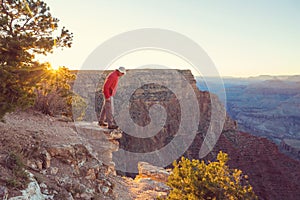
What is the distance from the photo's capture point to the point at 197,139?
4009 centimetres

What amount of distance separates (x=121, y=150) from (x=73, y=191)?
29.3 metres

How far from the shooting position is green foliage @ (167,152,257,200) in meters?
6.35

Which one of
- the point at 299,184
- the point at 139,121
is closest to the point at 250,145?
the point at 299,184

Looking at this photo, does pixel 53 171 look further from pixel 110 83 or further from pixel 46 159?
pixel 110 83

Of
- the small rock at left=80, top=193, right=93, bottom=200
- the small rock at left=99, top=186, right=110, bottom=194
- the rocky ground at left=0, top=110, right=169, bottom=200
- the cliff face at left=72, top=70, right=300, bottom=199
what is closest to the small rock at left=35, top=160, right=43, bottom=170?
the rocky ground at left=0, top=110, right=169, bottom=200

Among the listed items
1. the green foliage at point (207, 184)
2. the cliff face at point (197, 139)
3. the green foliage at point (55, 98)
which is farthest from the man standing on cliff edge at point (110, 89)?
the cliff face at point (197, 139)

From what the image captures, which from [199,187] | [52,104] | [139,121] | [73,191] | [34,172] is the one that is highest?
[52,104]

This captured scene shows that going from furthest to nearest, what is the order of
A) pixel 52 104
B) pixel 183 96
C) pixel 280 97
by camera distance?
pixel 280 97
pixel 183 96
pixel 52 104

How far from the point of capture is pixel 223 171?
6.91m

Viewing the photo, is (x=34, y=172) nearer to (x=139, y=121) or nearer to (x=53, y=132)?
(x=53, y=132)

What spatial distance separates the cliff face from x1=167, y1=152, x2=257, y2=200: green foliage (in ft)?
76.9

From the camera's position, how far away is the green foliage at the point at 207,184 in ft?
20.8

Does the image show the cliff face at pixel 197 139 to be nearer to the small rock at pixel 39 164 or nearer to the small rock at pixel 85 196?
the small rock at pixel 85 196

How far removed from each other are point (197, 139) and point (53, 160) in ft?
119
